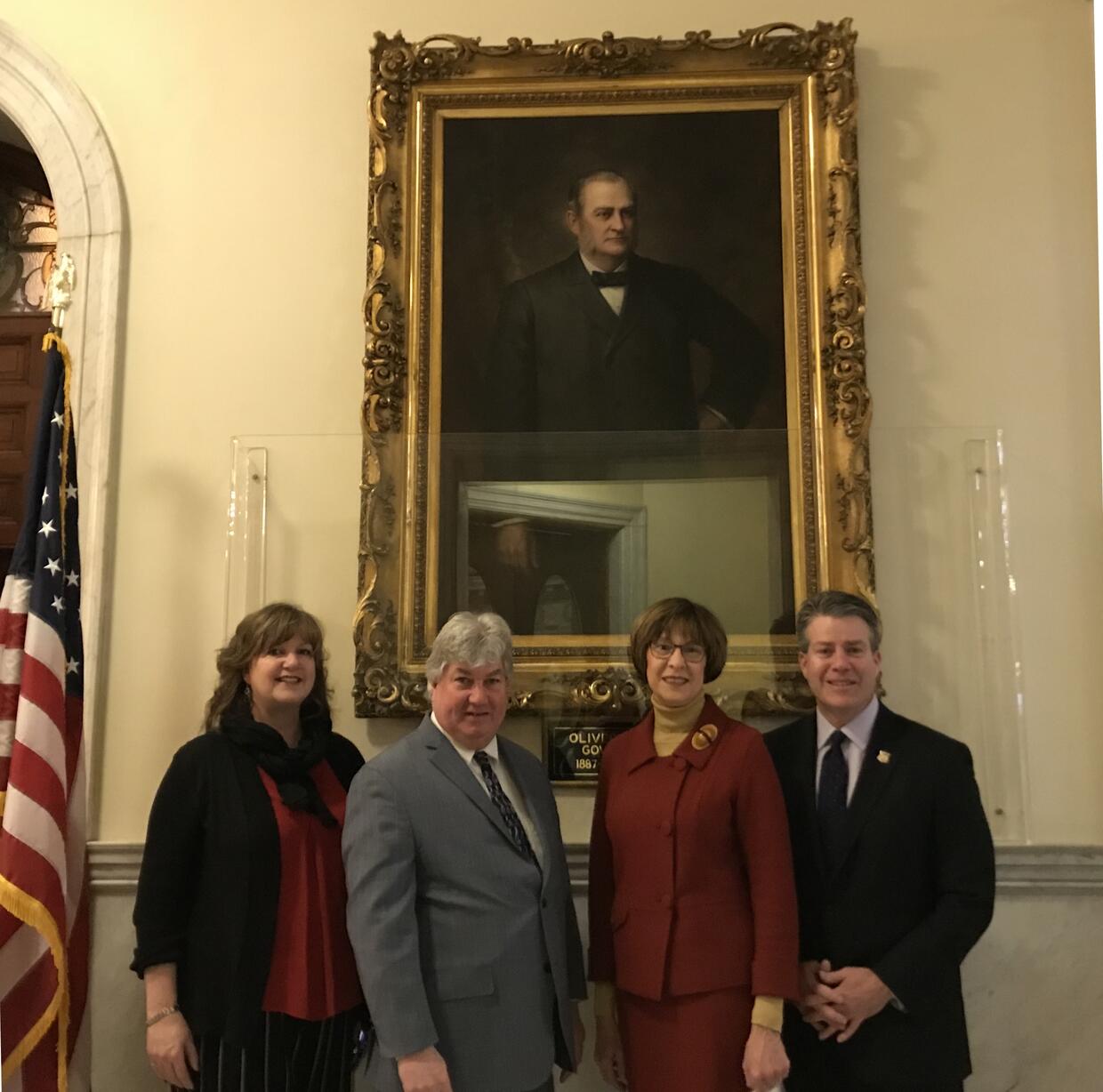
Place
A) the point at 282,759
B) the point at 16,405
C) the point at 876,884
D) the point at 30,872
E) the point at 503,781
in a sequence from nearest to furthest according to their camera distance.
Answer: the point at 876,884 → the point at 503,781 → the point at 282,759 → the point at 30,872 → the point at 16,405

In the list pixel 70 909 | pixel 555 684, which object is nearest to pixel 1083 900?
pixel 555 684

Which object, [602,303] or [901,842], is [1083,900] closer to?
[901,842]

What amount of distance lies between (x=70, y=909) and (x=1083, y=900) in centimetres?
306

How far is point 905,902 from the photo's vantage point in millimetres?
2410

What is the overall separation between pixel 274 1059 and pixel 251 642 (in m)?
0.99

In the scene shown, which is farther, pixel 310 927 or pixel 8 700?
pixel 8 700

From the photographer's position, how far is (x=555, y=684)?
329 cm

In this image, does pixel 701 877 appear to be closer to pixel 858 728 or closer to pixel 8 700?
pixel 858 728

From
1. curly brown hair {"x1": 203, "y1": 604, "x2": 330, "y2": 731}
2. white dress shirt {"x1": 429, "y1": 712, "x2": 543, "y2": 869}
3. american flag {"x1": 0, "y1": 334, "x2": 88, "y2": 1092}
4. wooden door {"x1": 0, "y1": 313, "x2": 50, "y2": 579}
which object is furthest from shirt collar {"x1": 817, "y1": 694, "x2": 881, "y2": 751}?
wooden door {"x1": 0, "y1": 313, "x2": 50, "y2": 579}

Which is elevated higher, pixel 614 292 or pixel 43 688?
pixel 614 292

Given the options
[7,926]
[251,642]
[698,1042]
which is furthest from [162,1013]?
[698,1042]

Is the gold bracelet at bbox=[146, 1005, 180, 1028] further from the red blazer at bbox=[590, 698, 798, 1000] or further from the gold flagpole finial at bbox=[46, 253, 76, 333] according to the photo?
the gold flagpole finial at bbox=[46, 253, 76, 333]

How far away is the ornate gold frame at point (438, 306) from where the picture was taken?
331cm

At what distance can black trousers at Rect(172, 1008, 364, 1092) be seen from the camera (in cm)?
245
